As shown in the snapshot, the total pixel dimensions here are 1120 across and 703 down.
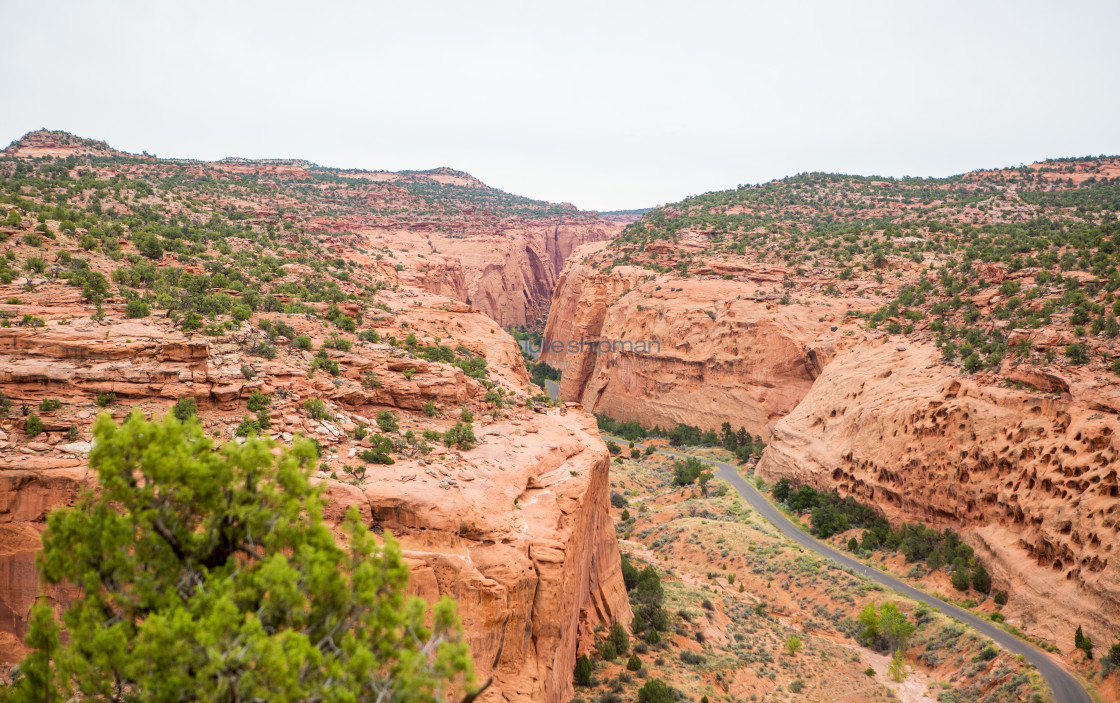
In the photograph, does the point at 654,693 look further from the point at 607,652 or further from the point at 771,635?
the point at 771,635

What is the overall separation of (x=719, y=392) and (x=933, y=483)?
94.0 feet

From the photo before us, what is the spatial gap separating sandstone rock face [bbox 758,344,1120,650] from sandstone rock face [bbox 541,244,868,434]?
35.0 ft

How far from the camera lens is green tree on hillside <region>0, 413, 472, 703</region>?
7.62 meters

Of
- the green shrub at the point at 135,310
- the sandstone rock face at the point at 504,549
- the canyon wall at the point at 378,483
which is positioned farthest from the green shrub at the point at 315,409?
the green shrub at the point at 135,310

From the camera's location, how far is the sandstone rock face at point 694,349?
58.1 metres

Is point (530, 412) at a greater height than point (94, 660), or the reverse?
point (94, 660)

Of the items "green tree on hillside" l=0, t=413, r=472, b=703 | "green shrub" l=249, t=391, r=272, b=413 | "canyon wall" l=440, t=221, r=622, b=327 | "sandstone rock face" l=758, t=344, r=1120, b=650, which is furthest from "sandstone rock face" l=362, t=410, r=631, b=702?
"canyon wall" l=440, t=221, r=622, b=327

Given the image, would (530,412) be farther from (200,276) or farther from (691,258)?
(691,258)

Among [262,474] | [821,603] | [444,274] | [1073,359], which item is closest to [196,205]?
[444,274]

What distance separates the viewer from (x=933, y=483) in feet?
116

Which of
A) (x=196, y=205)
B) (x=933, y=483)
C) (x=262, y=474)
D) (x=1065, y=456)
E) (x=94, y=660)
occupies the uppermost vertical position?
(x=196, y=205)

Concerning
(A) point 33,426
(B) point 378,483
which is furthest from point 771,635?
(A) point 33,426

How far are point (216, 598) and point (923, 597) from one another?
3326 centimetres

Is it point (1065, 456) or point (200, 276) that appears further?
point (1065, 456)
